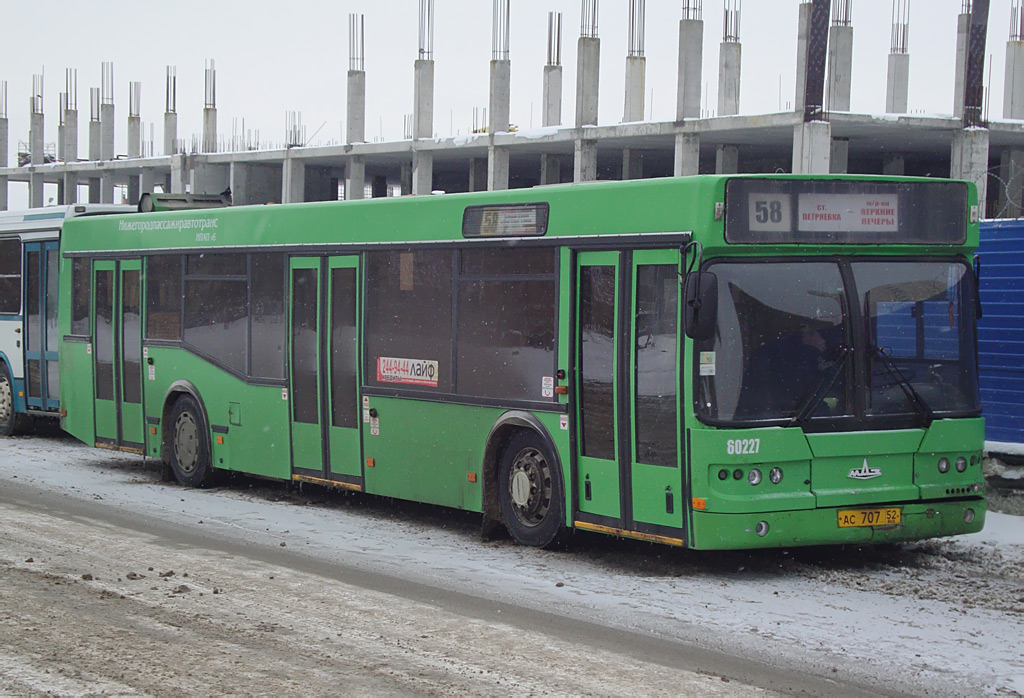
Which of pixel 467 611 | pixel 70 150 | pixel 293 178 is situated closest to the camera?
pixel 467 611

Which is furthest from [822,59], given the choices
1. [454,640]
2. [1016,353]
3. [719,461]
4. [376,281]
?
[454,640]

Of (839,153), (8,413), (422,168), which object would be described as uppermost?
(422,168)

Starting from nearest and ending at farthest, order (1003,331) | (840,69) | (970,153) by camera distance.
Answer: (1003,331) → (970,153) → (840,69)

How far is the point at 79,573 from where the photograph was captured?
943 centimetres

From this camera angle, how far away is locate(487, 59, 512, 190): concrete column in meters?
44.6

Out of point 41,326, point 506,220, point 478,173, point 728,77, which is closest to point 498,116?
point 478,173

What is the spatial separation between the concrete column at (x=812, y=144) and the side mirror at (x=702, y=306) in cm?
2586

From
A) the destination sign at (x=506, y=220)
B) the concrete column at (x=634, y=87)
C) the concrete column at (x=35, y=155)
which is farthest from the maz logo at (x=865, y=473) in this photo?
the concrete column at (x=35, y=155)

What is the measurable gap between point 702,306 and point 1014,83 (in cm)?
3683

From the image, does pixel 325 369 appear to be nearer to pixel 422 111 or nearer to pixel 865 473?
pixel 865 473

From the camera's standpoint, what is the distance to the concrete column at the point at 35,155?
71438 mm

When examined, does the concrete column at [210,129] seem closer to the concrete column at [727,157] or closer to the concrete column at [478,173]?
the concrete column at [478,173]

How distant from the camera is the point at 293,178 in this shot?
53125mm

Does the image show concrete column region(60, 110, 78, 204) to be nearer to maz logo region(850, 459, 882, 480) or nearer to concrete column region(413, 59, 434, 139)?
concrete column region(413, 59, 434, 139)
